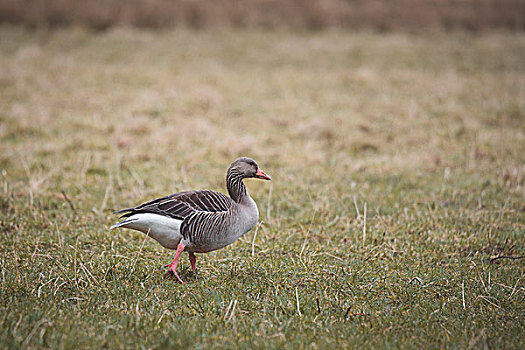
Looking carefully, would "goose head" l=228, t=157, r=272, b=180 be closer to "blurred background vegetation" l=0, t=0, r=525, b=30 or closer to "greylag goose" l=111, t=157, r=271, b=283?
"greylag goose" l=111, t=157, r=271, b=283

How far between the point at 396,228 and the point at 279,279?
253 centimetres

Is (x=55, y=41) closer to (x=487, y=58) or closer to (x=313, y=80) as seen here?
(x=313, y=80)

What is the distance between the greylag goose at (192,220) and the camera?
18.0 feet

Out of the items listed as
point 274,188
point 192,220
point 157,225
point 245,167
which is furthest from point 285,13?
point 157,225

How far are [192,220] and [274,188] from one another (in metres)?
4.29

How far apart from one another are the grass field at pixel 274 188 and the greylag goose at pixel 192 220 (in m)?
0.48

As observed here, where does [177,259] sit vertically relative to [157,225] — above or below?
below

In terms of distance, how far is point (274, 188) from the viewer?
383 inches

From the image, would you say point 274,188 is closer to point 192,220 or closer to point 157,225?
point 192,220

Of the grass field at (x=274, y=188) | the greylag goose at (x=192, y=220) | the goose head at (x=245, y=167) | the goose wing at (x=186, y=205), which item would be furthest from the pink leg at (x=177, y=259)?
the goose head at (x=245, y=167)

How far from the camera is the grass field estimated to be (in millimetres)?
4887

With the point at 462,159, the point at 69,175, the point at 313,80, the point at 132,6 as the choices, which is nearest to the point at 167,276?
the point at 69,175

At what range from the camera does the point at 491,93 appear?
666 inches

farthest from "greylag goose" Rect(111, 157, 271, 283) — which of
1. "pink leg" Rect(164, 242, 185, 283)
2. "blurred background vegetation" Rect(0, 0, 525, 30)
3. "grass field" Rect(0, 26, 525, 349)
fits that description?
"blurred background vegetation" Rect(0, 0, 525, 30)
